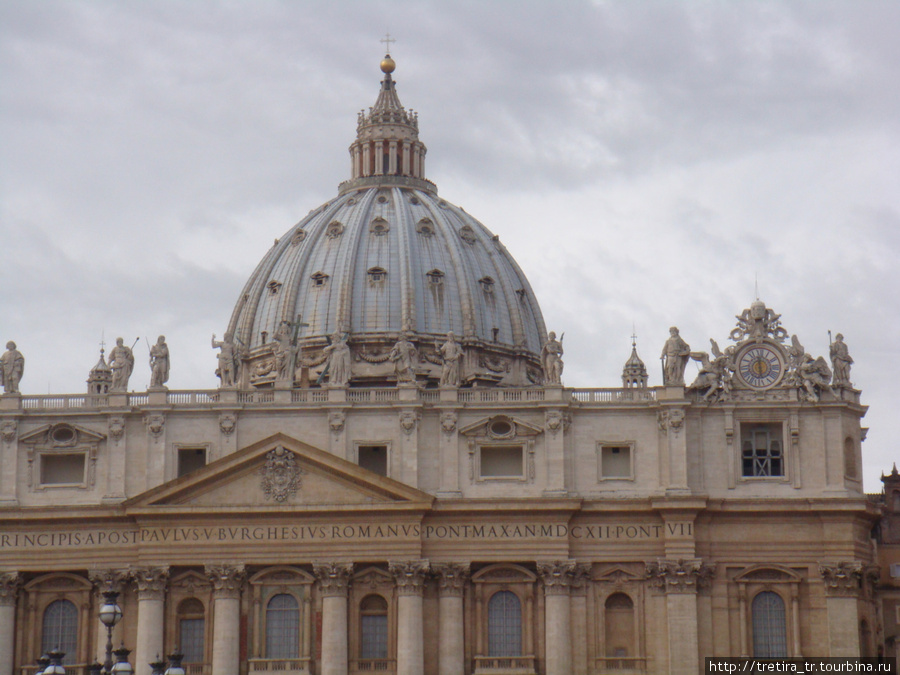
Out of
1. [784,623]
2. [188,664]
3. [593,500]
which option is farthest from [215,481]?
[784,623]

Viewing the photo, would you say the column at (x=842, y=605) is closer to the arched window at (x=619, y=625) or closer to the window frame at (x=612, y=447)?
the arched window at (x=619, y=625)

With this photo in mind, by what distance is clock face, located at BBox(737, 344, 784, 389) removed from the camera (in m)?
85.6

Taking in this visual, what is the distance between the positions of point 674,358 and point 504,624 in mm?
14415

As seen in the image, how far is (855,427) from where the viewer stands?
283 ft

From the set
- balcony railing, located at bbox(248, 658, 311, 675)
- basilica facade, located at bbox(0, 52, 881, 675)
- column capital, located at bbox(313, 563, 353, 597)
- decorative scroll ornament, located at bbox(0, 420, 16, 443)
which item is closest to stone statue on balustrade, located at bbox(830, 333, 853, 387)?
basilica facade, located at bbox(0, 52, 881, 675)

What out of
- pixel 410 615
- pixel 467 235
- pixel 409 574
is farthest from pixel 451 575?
pixel 467 235

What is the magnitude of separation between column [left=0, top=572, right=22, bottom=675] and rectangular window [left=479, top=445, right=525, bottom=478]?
21843 mm

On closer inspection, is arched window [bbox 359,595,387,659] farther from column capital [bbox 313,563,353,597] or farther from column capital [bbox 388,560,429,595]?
column capital [bbox 388,560,429,595]

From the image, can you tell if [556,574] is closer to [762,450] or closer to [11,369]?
[762,450]

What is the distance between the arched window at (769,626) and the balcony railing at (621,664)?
16.9 ft

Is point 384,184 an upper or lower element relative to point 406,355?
upper

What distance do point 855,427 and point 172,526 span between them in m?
31.8

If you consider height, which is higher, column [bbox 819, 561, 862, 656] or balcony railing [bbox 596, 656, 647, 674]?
column [bbox 819, 561, 862, 656]

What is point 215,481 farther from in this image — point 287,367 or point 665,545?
point 665,545
